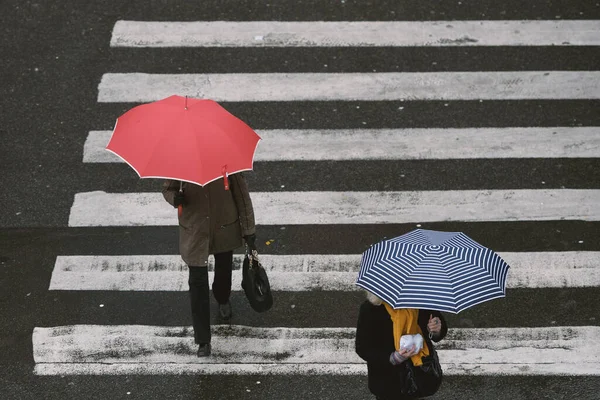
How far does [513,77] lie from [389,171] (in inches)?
82.6

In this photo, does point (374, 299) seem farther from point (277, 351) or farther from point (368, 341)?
point (277, 351)

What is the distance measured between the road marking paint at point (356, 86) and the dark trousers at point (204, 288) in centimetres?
316

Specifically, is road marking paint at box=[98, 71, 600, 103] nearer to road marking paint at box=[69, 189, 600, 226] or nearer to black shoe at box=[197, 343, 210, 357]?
road marking paint at box=[69, 189, 600, 226]

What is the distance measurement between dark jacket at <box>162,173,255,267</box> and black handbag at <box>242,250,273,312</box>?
0.69 ft

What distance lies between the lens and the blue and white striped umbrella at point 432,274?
16.4 feet

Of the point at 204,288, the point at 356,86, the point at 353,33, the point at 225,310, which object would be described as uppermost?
the point at 353,33

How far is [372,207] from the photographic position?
29.0ft

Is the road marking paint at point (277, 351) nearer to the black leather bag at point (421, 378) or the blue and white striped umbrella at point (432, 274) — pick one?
the black leather bag at point (421, 378)

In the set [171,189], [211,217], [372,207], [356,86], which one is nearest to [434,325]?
[211,217]

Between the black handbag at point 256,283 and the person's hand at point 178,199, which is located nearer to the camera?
the person's hand at point 178,199

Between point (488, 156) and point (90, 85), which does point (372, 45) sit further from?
point (90, 85)

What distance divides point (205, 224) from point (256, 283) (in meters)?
0.60

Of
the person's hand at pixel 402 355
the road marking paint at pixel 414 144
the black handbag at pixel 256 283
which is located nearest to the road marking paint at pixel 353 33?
the road marking paint at pixel 414 144

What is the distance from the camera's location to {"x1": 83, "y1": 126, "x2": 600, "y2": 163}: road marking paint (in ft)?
30.9
